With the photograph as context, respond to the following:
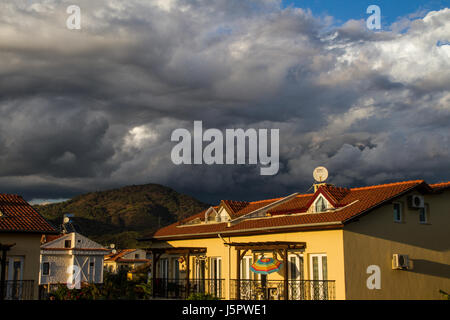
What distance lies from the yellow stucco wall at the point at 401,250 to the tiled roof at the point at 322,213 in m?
0.59

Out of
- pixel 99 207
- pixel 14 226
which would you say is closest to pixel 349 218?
pixel 14 226

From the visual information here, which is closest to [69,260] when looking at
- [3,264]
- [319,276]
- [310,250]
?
[3,264]

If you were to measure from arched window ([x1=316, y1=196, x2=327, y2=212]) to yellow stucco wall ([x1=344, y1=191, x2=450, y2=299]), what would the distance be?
9.83 ft

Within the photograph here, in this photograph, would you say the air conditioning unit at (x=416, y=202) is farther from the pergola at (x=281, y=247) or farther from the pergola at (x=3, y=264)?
the pergola at (x=3, y=264)

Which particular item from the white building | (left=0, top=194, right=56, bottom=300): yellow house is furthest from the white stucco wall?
(left=0, top=194, right=56, bottom=300): yellow house

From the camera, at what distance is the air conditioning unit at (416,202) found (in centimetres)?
2277

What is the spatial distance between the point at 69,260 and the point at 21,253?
3763 cm

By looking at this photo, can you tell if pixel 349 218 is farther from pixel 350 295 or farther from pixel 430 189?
pixel 430 189

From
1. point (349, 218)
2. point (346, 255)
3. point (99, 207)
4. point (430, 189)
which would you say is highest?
point (99, 207)

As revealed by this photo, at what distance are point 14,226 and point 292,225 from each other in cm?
1236

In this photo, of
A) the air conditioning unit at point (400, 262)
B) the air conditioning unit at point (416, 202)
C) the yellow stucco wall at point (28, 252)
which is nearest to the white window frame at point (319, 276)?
the air conditioning unit at point (400, 262)

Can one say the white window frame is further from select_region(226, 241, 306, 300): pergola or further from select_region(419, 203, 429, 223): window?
select_region(419, 203, 429, 223): window
